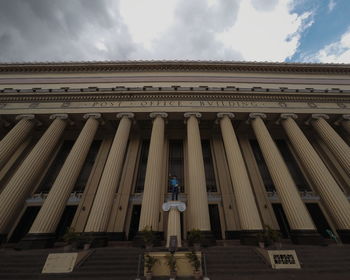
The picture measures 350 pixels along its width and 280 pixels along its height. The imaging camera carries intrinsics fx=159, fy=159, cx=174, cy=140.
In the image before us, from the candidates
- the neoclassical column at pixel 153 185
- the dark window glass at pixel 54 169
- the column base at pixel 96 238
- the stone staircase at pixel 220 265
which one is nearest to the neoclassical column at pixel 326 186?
the stone staircase at pixel 220 265

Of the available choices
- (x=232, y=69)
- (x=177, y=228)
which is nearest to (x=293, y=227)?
(x=177, y=228)

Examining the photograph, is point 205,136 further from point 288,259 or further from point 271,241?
point 288,259

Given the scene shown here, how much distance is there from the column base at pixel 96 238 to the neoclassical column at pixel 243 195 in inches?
301

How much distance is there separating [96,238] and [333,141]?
17.8m

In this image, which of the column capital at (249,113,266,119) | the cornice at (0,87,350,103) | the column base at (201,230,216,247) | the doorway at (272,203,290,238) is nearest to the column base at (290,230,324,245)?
the doorway at (272,203,290,238)

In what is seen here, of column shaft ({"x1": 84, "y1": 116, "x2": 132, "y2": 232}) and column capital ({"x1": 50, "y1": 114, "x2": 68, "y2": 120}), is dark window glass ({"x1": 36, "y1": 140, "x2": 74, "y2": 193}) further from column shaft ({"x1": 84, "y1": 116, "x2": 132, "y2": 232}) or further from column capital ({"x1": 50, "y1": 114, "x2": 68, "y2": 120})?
column shaft ({"x1": 84, "y1": 116, "x2": 132, "y2": 232})

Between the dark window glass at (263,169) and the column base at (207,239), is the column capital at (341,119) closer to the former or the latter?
the dark window glass at (263,169)

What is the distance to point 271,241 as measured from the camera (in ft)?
24.9

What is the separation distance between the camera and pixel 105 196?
9672mm

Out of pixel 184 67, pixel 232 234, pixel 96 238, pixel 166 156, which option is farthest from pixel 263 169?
pixel 184 67

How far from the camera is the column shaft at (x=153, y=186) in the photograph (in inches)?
355

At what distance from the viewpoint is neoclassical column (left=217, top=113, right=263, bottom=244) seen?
8.73 m

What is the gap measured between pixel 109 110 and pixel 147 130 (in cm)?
422

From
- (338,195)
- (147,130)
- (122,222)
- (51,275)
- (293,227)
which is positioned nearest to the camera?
(51,275)
